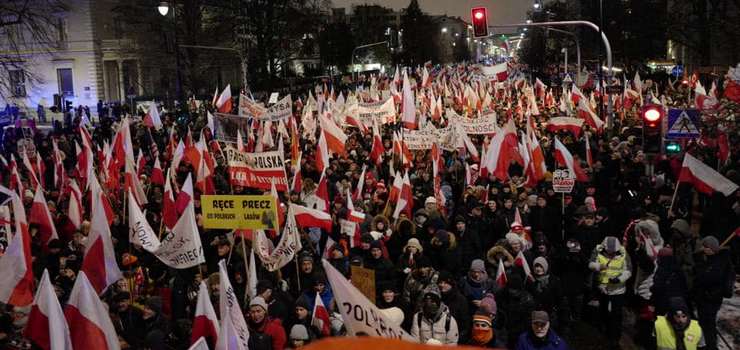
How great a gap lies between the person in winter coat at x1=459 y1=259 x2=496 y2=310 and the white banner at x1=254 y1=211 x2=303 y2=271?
1.95m

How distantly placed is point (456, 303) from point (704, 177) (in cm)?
534

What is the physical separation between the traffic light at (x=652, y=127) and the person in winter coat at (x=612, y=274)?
5.42 m

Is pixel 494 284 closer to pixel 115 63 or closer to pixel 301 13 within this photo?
pixel 301 13

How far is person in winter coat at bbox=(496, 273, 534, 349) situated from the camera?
7129 mm

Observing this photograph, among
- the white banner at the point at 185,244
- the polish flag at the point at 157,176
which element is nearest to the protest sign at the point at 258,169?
the white banner at the point at 185,244

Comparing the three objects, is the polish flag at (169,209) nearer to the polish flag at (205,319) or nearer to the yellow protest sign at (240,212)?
the yellow protest sign at (240,212)

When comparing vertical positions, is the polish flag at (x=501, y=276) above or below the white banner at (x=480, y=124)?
below

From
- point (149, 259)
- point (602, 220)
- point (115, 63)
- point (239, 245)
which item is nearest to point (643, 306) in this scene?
point (602, 220)

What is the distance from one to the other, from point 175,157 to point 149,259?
4.86 m

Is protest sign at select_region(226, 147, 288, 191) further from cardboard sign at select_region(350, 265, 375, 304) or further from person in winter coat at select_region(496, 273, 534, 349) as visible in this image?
person in winter coat at select_region(496, 273, 534, 349)

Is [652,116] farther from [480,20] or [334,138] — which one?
[480,20]

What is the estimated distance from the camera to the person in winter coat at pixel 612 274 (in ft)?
26.7

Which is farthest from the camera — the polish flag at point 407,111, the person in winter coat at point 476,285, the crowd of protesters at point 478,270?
the polish flag at point 407,111

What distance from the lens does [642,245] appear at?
29.1ft
